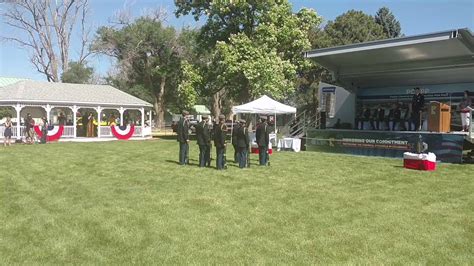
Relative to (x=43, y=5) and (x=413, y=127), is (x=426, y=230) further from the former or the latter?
(x=43, y=5)

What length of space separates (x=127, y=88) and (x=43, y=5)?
46.9 feet

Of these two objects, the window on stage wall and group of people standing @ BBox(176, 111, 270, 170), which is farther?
the window on stage wall

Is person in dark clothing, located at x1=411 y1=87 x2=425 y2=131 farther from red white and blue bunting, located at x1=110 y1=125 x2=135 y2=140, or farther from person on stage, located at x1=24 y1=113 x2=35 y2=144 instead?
person on stage, located at x1=24 y1=113 x2=35 y2=144

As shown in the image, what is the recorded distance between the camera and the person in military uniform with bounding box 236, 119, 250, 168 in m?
14.7

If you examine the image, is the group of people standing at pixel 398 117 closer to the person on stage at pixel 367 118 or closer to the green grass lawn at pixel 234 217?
the person on stage at pixel 367 118

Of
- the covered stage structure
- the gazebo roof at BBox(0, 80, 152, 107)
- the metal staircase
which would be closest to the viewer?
the covered stage structure

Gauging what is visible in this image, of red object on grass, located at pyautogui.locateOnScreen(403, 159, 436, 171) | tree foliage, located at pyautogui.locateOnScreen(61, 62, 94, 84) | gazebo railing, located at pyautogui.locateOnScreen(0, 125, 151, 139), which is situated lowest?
red object on grass, located at pyautogui.locateOnScreen(403, 159, 436, 171)

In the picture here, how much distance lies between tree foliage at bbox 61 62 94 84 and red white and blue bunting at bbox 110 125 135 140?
96.9 feet

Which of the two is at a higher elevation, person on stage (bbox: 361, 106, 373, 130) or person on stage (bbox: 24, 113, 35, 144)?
person on stage (bbox: 361, 106, 373, 130)

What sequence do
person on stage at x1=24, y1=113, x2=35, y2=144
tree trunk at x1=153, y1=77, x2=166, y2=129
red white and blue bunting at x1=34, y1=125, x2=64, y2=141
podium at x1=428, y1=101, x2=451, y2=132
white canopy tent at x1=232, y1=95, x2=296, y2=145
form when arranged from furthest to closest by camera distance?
tree trunk at x1=153, y1=77, x2=166, y2=129
red white and blue bunting at x1=34, y1=125, x2=64, y2=141
person on stage at x1=24, y1=113, x2=35, y2=144
white canopy tent at x1=232, y1=95, x2=296, y2=145
podium at x1=428, y1=101, x2=451, y2=132

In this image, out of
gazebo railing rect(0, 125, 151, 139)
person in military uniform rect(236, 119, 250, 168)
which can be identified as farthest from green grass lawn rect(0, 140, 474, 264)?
gazebo railing rect(0, 125, 151, 139)

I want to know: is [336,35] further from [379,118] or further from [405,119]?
[405,119]

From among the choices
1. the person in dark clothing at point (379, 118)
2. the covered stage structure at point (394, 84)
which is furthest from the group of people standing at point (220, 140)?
the person in dark clothing at point (379, 118)

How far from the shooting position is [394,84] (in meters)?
26.8
